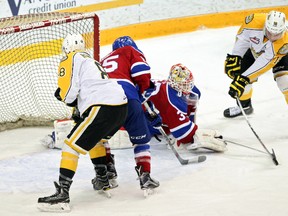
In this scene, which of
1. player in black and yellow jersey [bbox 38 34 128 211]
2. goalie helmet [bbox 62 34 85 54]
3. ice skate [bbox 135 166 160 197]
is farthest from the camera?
ice skate [bbox 135 166 160 197]

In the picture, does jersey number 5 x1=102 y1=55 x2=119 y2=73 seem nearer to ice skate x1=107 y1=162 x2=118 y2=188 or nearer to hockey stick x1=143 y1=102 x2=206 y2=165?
hockey stick x1=143 y1=102 x2=206 y2=165

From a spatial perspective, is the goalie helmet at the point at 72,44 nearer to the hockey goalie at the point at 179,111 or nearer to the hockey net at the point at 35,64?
the hockey goalie at the point at 179,111

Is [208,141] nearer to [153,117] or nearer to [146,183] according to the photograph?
[153,117]

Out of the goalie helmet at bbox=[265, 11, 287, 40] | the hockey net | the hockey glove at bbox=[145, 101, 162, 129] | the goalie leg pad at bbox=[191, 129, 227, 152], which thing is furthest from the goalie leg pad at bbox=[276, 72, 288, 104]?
the hockey net

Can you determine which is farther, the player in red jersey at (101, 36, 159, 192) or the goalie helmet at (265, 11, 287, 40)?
the goalie helmet at (265, 11, 287, 40)

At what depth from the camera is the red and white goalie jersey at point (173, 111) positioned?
3.87 m

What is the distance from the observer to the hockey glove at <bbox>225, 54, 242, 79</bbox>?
448 cm

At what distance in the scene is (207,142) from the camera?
12.9 ft

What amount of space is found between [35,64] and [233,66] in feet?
4.95

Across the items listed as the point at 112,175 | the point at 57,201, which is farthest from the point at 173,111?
the point at 57,201

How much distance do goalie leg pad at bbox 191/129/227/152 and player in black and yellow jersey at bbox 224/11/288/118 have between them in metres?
0.42

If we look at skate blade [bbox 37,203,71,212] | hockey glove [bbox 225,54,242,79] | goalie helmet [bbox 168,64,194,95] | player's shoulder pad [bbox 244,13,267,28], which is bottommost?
skate blade [bbox 37,203,71,212]

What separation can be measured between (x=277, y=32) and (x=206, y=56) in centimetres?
230

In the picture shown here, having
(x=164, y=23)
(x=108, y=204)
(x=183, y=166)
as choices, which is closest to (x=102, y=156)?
(x=108, y=204)
